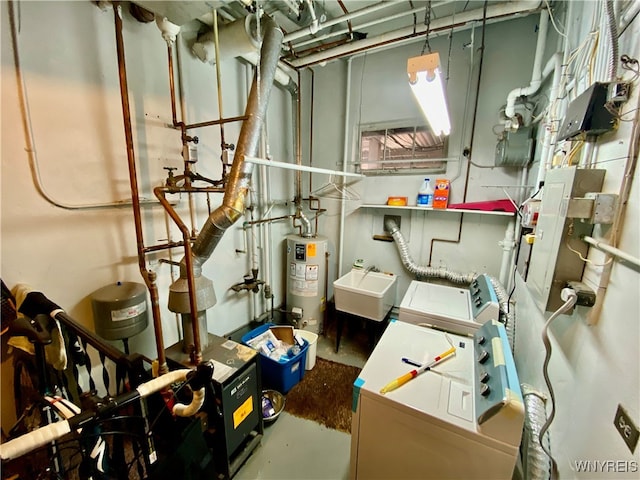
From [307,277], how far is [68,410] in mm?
2083

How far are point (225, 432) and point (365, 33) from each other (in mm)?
3393

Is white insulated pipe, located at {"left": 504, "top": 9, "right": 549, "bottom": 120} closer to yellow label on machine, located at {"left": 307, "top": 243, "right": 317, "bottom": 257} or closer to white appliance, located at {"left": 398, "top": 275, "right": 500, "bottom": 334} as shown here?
white appliance, located at {"left": 398, "top": 275, "right": 500, "bottom": 334}

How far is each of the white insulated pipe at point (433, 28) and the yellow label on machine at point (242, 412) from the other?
2.94 meters

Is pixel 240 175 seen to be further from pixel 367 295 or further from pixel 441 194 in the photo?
pixel 441 194

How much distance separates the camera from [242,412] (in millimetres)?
1494

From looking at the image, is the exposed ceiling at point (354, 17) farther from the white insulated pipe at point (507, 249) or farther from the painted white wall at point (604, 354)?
the white insulated pipe at point (507, 249)

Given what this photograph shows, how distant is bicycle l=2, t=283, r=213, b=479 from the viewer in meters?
0.68

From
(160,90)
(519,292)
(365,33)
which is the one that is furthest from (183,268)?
(365,33)

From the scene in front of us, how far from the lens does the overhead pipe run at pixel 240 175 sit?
4.82ft

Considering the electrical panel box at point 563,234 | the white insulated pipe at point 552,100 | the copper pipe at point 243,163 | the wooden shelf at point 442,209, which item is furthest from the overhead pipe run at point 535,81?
the copper pipe at point 243,163

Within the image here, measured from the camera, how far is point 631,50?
796 millimetres

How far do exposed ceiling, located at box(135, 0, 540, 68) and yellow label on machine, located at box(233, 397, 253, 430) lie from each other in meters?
2.20

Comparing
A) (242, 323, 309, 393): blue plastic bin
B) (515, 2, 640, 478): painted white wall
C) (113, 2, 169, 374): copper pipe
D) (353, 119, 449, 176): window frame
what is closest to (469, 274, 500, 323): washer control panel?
(515, 2, 640, 478): painted white wall

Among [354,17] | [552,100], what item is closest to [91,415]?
[354,17]
